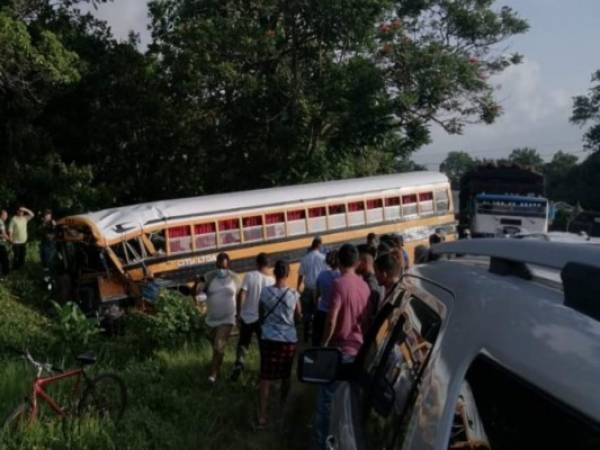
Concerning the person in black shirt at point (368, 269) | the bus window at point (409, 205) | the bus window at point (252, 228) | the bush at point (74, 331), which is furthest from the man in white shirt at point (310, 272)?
the bus window at point (409, 205)

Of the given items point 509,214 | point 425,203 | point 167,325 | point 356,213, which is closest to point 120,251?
point 167,325

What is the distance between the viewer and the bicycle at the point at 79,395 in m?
6.29

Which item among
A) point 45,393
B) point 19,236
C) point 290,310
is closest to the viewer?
point 45,393

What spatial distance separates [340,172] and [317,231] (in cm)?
591

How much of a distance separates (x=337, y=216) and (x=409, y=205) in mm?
2561

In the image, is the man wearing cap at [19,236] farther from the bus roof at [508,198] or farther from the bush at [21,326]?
the bus roof at [508,198]

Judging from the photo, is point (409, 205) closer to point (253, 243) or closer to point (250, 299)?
point (253, 243)

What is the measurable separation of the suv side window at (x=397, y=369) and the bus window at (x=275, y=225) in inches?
490

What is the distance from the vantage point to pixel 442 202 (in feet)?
63.7

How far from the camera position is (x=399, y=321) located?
9.69 feet

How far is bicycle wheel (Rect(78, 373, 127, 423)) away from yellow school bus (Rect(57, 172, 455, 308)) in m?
6.89

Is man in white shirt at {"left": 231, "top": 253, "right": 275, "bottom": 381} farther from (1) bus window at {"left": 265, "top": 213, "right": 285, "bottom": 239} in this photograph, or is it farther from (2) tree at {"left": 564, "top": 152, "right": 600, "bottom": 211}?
(2) tree at {"left": 564, "top": 152, "right": 600, "bottom": 211}

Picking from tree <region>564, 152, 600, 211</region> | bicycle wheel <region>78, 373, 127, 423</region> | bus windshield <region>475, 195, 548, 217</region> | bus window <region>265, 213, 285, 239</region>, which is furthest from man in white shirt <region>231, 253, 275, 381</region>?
tree <region>564, 152, 600, 211</region>

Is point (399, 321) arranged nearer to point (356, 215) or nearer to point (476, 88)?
point (356, 215)
